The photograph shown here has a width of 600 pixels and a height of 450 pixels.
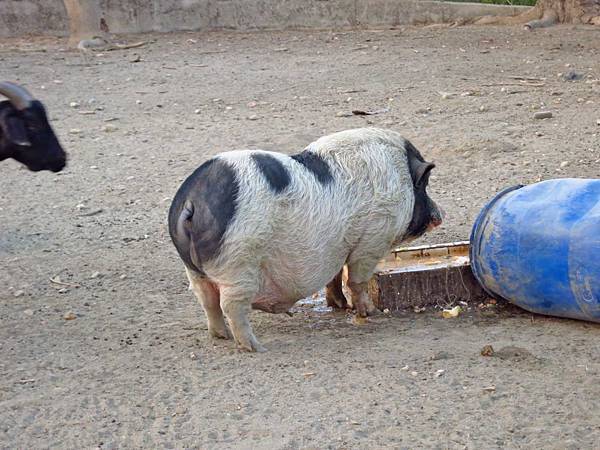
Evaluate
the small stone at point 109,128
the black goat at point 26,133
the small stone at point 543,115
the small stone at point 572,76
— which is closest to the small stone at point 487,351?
the black goat at point 26,133

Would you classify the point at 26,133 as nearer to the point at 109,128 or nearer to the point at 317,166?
the point at 317,166

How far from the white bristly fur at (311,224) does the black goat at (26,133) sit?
1900 millimetres

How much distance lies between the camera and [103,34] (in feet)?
48.8

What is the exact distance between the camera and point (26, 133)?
6551 mm

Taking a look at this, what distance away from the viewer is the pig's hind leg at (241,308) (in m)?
5.02

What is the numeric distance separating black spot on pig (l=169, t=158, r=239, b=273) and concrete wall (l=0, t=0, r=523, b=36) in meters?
10.9

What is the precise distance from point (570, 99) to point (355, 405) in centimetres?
656

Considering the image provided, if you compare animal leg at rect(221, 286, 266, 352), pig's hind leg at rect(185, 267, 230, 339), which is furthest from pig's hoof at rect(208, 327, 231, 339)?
animal leg at rect(221, 286, 266, 352)

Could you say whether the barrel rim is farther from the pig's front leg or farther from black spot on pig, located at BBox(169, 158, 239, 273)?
black spot on pig, located at BBox(169, 158, 239, 273)

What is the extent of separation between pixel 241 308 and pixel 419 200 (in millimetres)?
1215

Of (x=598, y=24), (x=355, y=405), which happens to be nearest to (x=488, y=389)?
(x=355, y=405)

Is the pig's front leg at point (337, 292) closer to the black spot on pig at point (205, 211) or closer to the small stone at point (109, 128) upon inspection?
the black spot on pig at point (205, 211)

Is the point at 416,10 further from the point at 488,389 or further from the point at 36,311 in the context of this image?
the point at 488,389

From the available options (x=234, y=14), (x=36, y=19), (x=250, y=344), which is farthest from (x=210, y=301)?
(x=36, y=19)
